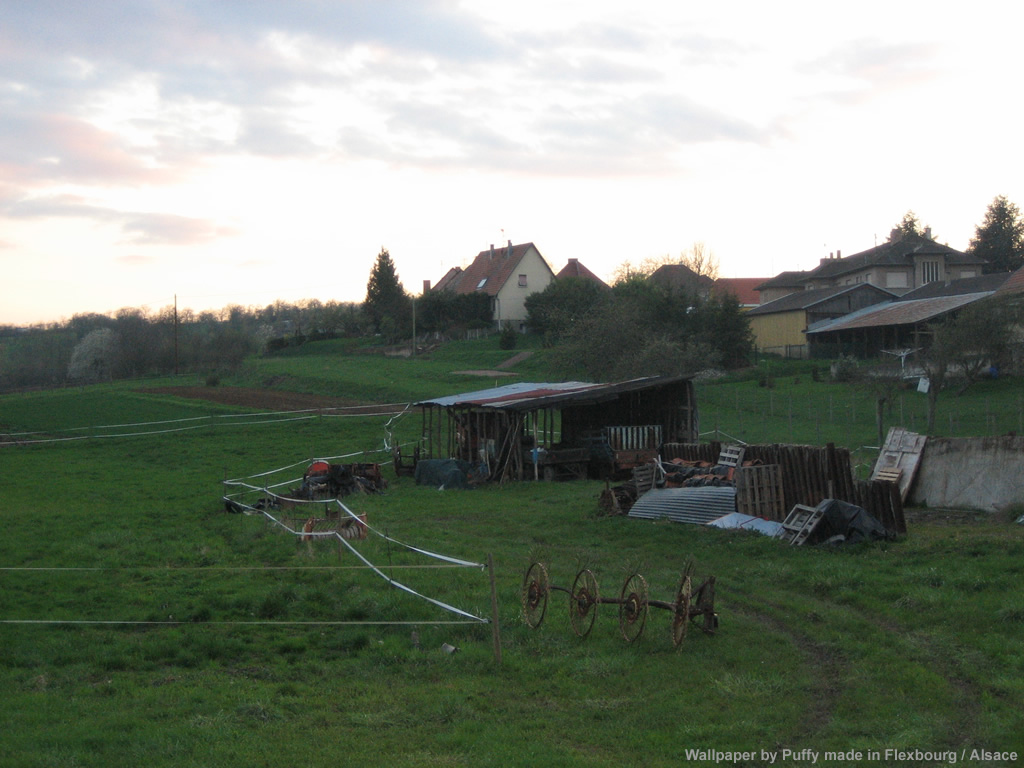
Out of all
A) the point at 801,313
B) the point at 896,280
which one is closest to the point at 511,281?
the point at 801,313

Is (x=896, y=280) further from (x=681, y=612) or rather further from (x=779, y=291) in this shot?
(x=681, y=612)

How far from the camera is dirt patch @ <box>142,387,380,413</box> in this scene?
151 feet

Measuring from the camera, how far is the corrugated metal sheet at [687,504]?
16.5 meters

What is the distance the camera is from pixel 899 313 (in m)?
54.7

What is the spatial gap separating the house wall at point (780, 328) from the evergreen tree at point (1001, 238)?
31890 millimetres


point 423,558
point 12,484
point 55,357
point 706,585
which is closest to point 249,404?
point 12,484

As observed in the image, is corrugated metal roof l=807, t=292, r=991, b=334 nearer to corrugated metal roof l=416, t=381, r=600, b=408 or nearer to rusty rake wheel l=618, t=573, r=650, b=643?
corrugated metal roof l=416, t=381, r=600, b=408

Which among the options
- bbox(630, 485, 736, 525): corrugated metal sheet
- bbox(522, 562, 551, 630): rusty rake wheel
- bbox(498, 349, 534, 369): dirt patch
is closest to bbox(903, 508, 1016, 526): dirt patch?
bbox(630, 485, 736, 525): corrugated metal sheet

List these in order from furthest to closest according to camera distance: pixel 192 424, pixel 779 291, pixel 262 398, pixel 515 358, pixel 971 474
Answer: pixel 779 291
pixel 515 358
pixel 262 398
pixel 192 424
pixel 971 474

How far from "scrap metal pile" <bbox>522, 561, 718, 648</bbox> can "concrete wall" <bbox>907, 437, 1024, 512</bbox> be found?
9679 millimetres

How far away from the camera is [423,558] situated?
13734mm

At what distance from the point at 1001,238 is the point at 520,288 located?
48.2 metres

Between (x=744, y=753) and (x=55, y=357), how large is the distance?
99799mm

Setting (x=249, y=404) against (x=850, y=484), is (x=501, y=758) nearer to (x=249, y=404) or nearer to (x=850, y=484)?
(x=850, y=484)
